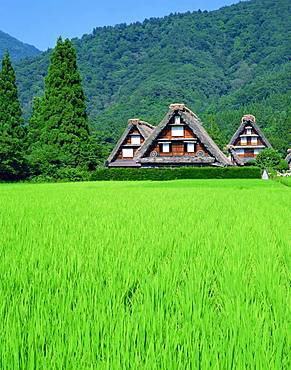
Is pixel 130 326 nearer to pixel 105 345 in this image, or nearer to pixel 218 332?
pixel 105 345

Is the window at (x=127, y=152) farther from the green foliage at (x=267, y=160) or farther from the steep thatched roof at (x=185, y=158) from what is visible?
the green foliage at (x=267, y=160)

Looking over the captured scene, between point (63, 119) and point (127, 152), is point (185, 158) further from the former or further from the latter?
point (63, 119)

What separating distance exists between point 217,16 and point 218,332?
188m

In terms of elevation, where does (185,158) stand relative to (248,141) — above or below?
below

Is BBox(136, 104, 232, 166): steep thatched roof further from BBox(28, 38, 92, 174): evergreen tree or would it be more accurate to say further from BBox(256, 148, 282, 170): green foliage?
BBox(256, 148, 282, 170): green foliage

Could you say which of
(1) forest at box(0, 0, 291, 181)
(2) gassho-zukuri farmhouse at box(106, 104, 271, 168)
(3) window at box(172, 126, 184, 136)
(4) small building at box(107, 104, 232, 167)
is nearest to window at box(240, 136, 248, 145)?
(1) forest at box(0, 0, 291, 181)

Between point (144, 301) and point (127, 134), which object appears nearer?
point (144, 301)

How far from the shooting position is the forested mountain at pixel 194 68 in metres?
95.9

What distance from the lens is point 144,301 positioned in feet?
7.88

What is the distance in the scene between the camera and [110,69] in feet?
459

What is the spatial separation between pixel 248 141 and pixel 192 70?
69.2 meters

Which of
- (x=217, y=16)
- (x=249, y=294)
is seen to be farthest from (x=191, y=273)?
(x=217, y=16)

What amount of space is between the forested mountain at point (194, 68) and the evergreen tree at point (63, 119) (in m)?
39.9

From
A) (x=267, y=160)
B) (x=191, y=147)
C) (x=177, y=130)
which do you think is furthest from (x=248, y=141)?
(x=177, y=130)
